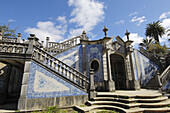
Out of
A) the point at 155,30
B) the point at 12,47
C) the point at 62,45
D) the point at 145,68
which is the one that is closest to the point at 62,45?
the point at 62,45

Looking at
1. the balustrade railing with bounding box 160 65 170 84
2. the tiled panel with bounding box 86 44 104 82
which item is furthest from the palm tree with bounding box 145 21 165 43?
the tiled panel with bounding box 86 44 104 82

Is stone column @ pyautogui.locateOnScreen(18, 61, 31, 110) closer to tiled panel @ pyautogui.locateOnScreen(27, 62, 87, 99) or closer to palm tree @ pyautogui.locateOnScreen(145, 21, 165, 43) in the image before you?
tiled panel @ pyautogui.locateOnScreen(27, 62, 87, 99)

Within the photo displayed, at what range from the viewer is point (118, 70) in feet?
38.6

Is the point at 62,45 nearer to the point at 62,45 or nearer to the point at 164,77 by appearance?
the point at 62,45

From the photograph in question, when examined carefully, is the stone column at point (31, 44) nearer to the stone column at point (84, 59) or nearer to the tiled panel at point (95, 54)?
the stone column at point (84, 59)

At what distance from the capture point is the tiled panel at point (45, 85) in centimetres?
574

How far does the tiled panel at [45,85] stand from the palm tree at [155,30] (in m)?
30.8

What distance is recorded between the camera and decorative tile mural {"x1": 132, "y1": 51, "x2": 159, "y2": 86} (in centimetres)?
1196

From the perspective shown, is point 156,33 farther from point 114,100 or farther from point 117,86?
point 114,100

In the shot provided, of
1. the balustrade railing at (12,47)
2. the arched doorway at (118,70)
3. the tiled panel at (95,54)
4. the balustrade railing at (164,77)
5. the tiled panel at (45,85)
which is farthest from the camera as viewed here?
the arched doorway at (118,70)

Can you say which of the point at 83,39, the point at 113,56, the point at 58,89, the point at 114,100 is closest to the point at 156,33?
the point at 113,56

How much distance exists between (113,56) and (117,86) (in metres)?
3.64

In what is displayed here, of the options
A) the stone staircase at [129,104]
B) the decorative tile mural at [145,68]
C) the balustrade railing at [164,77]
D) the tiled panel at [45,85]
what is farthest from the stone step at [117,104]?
the decorative tile mural at [145,68]

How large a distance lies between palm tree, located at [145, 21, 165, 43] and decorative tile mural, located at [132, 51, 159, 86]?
18455 mm
